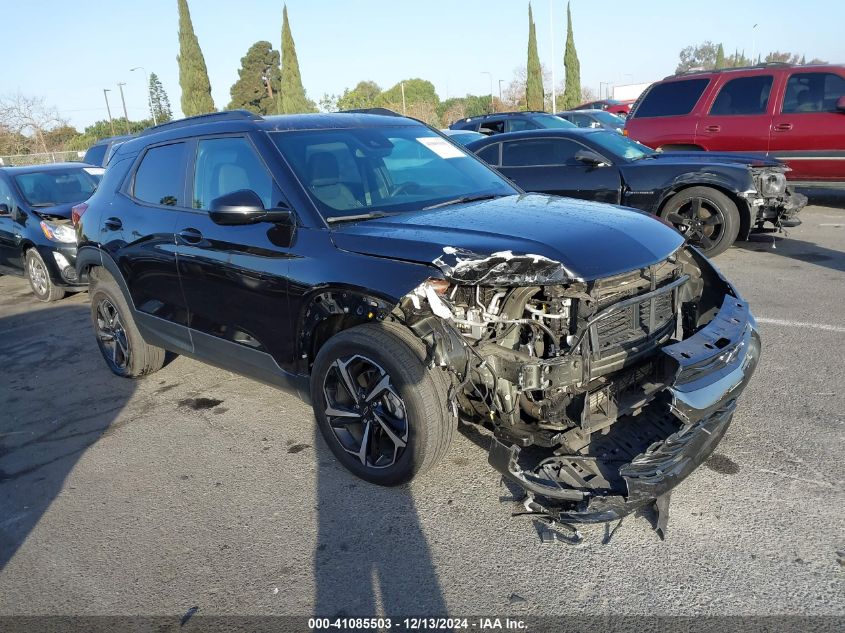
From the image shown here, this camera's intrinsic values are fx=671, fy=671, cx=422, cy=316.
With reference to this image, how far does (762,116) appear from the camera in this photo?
33.7 ft

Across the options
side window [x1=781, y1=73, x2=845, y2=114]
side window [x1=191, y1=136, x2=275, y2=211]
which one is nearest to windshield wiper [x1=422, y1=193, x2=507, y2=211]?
side window [x1=191, y1=136, x2=275, y2=211]

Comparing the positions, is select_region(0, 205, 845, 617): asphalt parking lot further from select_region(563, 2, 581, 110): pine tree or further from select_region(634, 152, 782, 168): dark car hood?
select_region(563, 2, 581, 110): pine tree

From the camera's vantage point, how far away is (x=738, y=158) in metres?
7.96

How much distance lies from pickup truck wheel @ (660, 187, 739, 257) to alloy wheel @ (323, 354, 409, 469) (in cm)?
558

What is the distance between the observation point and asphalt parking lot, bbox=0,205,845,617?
8.61ft

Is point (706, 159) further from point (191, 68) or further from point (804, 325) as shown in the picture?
point (191, 68)

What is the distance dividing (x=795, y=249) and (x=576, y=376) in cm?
677

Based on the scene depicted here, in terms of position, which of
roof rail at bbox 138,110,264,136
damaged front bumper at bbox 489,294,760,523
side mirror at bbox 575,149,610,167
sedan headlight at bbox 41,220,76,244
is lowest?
damaged front bumper at bbox 489,294,760,523

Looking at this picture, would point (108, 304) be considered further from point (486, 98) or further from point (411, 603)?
point (486, 98)

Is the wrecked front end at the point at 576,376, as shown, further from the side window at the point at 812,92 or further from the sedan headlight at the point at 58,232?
the side window at the point at 812,92

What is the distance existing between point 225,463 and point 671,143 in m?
9.33

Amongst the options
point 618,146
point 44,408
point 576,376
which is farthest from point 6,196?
point 576,376

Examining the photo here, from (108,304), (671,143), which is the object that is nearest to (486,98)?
(671,143)

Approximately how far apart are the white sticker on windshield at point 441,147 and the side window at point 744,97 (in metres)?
7.51
